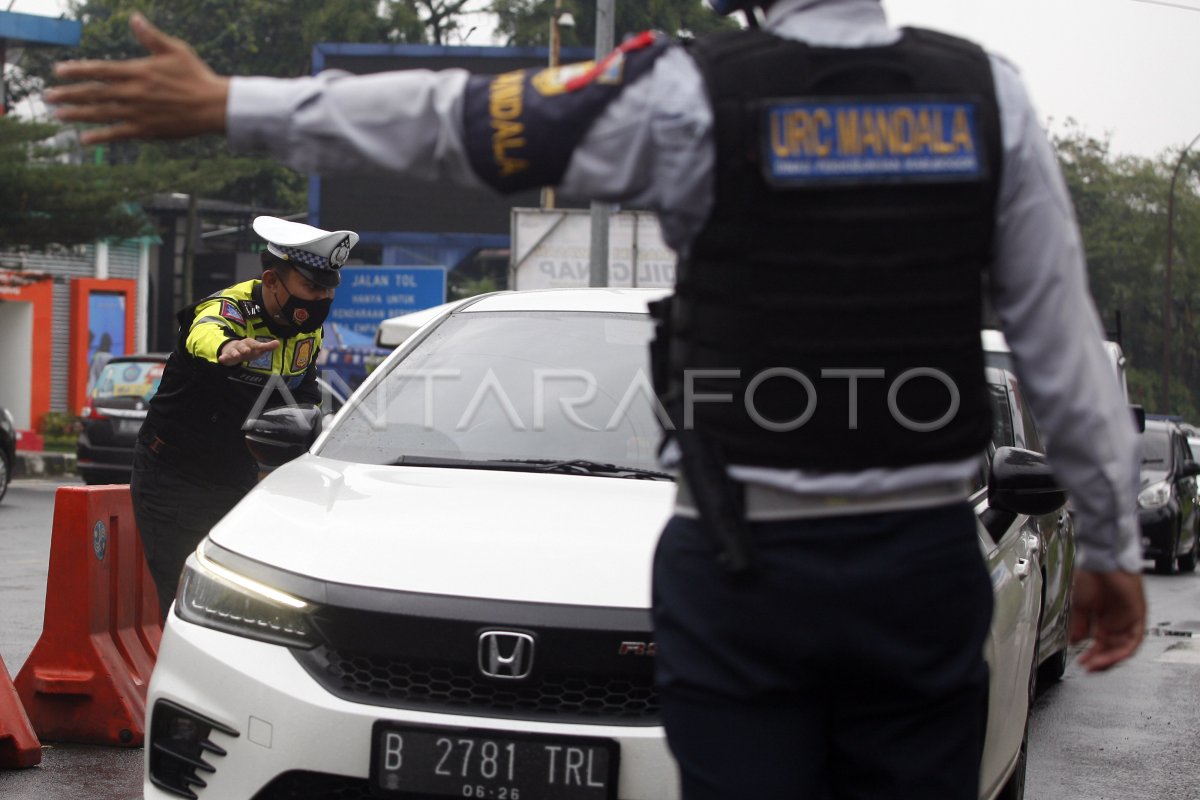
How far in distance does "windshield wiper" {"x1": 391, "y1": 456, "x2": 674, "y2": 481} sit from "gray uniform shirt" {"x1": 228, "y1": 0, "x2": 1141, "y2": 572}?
8.11 ft

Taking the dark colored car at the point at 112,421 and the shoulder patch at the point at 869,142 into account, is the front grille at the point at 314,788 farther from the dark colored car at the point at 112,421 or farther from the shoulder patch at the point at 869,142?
the dark colored car at the point at 112,421

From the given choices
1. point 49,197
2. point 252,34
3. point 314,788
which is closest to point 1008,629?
point 314,788

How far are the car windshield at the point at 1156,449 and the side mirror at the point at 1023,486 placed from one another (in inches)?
584

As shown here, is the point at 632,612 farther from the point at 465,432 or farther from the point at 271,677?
the point at 465,432

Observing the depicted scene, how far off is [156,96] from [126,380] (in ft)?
57.9

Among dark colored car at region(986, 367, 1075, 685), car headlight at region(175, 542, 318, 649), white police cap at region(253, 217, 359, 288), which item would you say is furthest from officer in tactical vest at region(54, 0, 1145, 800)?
dark colored car at region(986, 367, 1075, 685)

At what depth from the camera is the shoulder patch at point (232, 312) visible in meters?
5.68

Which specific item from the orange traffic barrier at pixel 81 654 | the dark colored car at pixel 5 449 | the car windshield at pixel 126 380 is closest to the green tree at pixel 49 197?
the car windshield at pixel 126 380

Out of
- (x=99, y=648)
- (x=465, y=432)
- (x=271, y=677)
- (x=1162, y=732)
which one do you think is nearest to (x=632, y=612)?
(x=271, y=677)

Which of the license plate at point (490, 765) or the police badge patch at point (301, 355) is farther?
the police badge patch at point (301, 355)

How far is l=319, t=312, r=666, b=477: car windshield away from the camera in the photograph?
485 cm

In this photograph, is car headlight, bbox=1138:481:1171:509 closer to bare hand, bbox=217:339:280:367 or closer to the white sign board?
the white sign board

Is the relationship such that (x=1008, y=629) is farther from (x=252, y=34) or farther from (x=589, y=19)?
(x=252, y=34)

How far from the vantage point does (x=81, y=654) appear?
6098 mm
